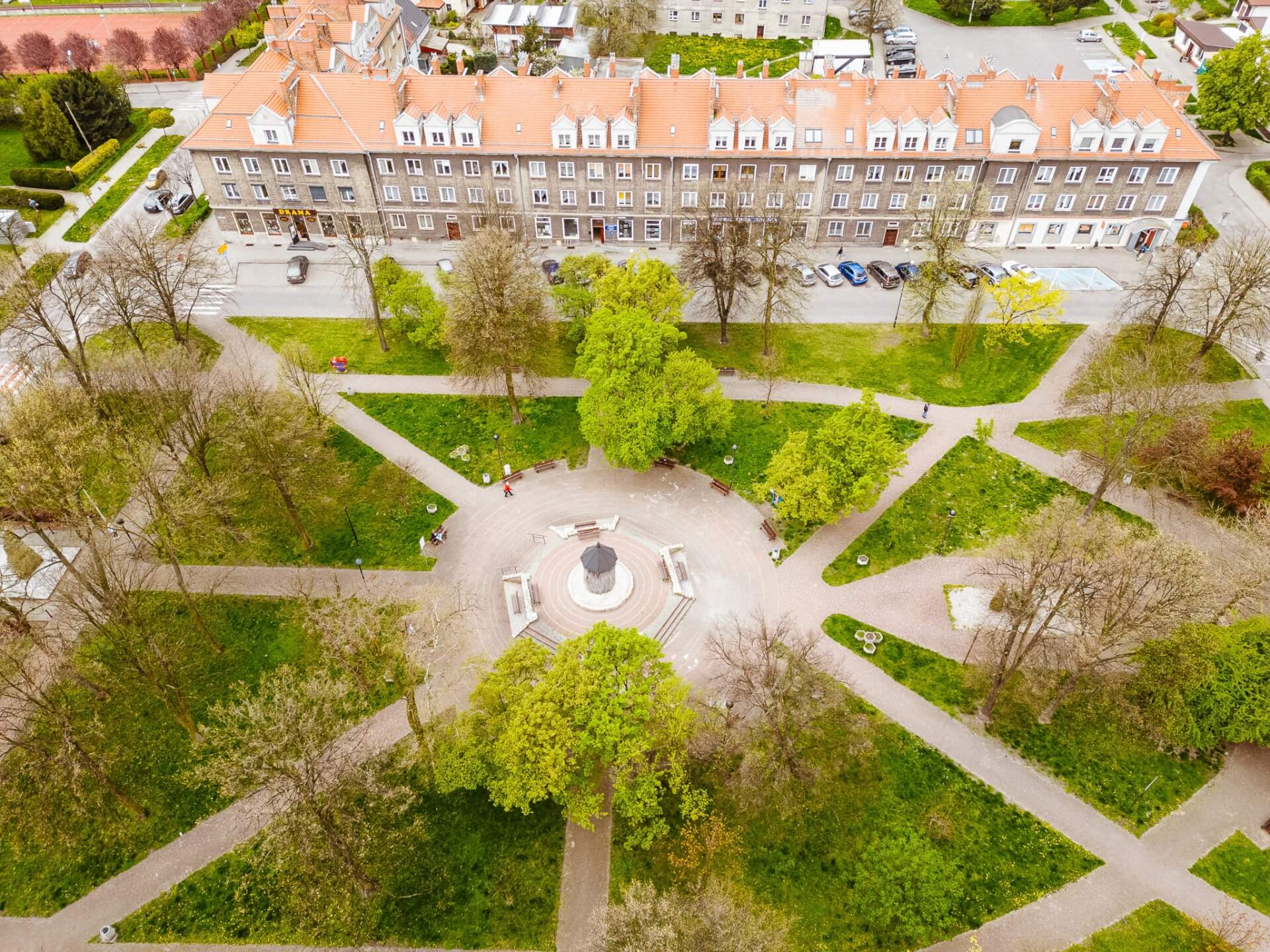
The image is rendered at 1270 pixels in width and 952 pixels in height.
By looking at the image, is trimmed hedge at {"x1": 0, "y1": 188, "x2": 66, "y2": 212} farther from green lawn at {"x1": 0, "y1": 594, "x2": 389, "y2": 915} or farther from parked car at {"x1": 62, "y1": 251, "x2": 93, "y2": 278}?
green lawn at {"x1": 0, "y1": 594, "x2": 389, "y2": 915}

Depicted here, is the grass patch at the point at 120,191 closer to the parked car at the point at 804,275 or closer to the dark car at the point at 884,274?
the parked car at the point at 804,275

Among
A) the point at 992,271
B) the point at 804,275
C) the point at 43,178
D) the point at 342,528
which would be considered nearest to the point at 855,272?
the point at 804,275

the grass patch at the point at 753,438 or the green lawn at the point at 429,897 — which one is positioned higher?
the grass patch at the point at 753,438

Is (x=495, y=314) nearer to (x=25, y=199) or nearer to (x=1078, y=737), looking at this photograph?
(x=1078, y=737)

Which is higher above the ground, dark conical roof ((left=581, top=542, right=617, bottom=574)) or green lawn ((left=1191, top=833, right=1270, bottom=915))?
dark conical roof ((left=581, top=542, right=617, bottom=574))

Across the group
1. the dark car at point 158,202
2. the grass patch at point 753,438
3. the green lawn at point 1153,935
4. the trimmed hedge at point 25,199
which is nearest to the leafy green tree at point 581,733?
the green lawn at point 1153,935

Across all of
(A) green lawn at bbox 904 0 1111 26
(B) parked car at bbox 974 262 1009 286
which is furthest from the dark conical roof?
(A) green lawn at bbox 904 0 1111 26

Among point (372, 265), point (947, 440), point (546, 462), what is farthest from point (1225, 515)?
point (372, 265)
